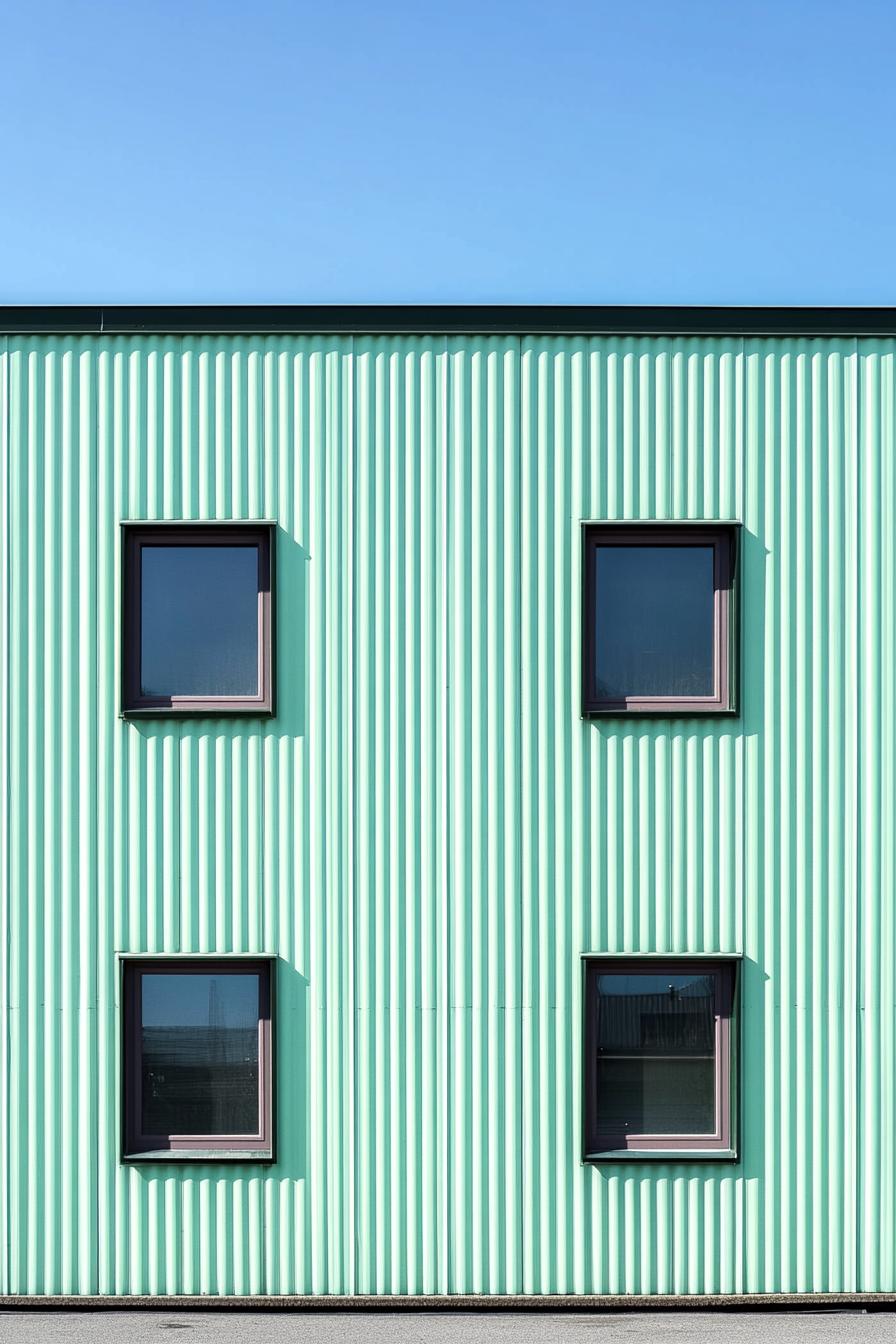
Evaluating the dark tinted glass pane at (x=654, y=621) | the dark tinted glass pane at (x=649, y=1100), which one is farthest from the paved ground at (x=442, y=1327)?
the dark tinted glass pane at (x=654, y=621)

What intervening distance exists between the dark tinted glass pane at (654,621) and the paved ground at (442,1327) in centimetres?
473

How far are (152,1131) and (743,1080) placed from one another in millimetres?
4692

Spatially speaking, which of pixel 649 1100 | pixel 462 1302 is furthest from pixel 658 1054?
pixel 462 1302

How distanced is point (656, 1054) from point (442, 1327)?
2575mm

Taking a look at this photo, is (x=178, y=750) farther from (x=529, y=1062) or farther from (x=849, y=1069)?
(x=849, y=1069)

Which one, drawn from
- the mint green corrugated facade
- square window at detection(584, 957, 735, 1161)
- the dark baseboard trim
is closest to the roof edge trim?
the mint green corrugated facade

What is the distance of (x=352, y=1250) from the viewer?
9.87 metres

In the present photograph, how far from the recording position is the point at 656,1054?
10000mm

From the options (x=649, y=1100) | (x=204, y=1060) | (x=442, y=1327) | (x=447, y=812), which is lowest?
(x=442, y=1327)

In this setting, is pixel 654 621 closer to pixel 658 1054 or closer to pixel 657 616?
pixel 657 616

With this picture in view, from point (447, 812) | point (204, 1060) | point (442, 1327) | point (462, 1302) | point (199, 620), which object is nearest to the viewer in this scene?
point (442, 1327)

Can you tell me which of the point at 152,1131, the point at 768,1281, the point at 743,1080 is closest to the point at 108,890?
the point at 152,1131

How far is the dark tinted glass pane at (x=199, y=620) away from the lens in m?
10.2

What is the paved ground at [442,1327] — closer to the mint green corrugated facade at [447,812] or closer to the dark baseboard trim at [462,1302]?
the dark baseboard trim at [462,1302]
